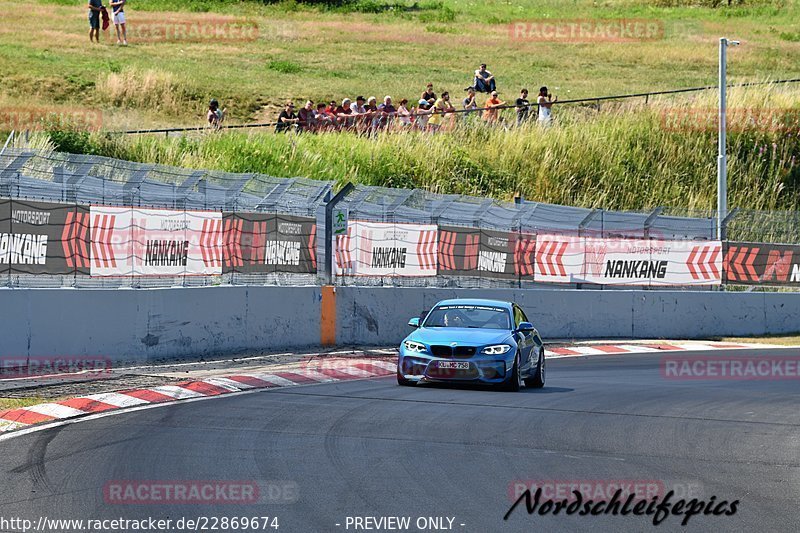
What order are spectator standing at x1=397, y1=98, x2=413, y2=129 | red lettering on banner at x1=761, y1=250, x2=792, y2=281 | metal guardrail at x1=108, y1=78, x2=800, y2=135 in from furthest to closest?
spectator standing at x1=397, y1=98, x2=413, y2=129 < metal guardrail at x1=108, y1=78, x2=800, y2=135 < red lettering on banner at x1=761, y1=250, x2=792, y2=281

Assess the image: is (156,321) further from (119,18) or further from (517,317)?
(119,18)

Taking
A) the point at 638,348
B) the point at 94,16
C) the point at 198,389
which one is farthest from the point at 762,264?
the point at 94,16

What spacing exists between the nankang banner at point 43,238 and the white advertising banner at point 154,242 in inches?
10.4

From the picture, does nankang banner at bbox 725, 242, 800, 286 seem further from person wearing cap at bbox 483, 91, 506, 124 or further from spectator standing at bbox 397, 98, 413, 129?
spectator standing at bbox 397, 98, 413, 129

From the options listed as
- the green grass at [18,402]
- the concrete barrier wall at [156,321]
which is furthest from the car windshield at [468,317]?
the green grass at [18,402]

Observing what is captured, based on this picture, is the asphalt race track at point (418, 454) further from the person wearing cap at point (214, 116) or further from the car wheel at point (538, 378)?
the person wearing cap at point (214, 116)

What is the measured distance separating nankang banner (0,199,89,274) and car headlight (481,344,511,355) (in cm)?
594

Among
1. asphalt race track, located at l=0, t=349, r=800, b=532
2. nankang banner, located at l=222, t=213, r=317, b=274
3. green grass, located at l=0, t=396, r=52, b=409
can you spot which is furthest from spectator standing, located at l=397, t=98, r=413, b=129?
green grass, located at l=0, t=396, r=52, b=409

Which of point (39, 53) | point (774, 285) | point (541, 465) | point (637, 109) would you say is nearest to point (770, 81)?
point (637, 109)

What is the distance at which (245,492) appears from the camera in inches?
354

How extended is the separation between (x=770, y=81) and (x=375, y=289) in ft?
105

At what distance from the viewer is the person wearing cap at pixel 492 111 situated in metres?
38.9

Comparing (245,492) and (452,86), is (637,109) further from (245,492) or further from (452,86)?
(245,492)

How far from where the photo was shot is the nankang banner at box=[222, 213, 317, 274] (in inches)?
803
